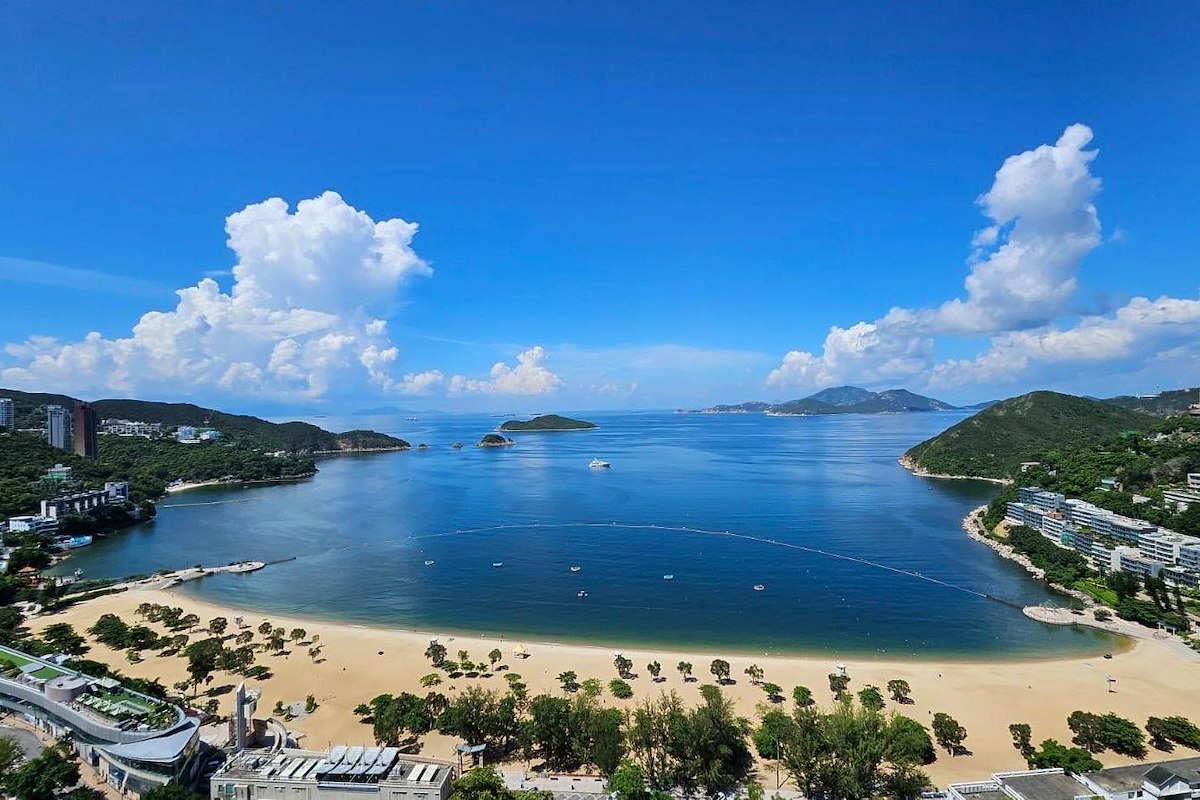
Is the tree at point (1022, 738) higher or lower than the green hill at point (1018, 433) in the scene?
lower

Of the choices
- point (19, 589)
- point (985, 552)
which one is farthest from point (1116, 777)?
point (19, 589)

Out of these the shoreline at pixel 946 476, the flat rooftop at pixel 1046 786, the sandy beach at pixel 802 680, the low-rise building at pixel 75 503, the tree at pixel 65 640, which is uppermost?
the low-rise building at pixel 75 503

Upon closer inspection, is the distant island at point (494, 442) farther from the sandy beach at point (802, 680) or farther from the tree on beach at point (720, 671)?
the tree on beach at point (720, 671)

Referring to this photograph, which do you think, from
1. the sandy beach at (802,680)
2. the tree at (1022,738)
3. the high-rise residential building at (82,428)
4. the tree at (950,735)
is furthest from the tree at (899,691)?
the high-rise residential building at (82,428)

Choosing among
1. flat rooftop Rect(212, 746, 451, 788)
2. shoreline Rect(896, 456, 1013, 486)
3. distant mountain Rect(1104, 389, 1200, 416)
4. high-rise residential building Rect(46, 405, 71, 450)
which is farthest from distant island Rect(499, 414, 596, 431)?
flat rooftop Rect(212, 746, 451, 788)

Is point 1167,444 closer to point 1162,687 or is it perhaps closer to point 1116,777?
point 1162,687

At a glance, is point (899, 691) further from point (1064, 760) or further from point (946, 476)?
point (946, 476)
